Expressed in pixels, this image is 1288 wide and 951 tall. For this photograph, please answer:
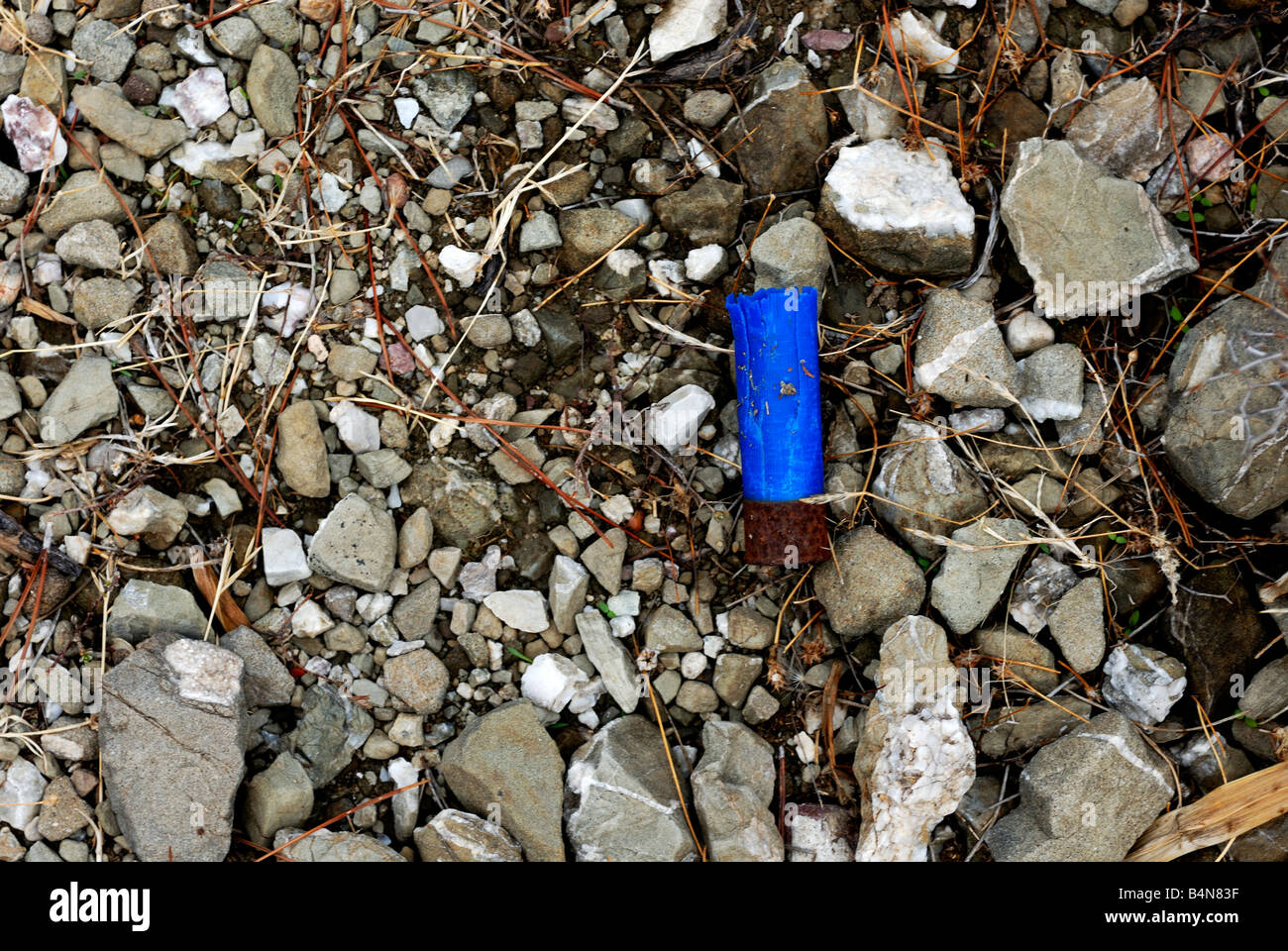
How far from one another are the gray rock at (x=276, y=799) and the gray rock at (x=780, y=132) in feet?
6.87

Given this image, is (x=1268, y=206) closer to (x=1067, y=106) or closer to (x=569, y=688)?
(x=1067, y=106)

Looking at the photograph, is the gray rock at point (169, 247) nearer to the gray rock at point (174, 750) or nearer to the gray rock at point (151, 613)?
the gray rock at point (151, 613)

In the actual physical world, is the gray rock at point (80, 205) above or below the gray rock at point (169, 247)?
above

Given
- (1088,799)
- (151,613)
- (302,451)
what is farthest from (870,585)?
(151,613)

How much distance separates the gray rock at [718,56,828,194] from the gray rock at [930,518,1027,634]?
3.77 feet

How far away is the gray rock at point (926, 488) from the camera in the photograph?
102 inches

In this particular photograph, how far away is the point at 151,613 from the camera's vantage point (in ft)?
8.26

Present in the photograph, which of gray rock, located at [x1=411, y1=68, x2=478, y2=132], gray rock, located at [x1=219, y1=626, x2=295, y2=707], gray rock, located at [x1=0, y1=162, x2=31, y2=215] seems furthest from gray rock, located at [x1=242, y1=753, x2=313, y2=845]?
gray rock, located at [x1=411, y1=68, x2=478, y2=132]

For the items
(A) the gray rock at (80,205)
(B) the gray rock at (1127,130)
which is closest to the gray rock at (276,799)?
(A) the gray rock at (80,205)

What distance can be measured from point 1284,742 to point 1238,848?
12.5 inches

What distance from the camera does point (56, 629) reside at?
2.55 meters

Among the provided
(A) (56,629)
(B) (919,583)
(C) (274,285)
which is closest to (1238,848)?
(B) (919,583)

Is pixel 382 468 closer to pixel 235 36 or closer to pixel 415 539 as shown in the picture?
pixel 415 539

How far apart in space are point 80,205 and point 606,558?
1.81 metres
